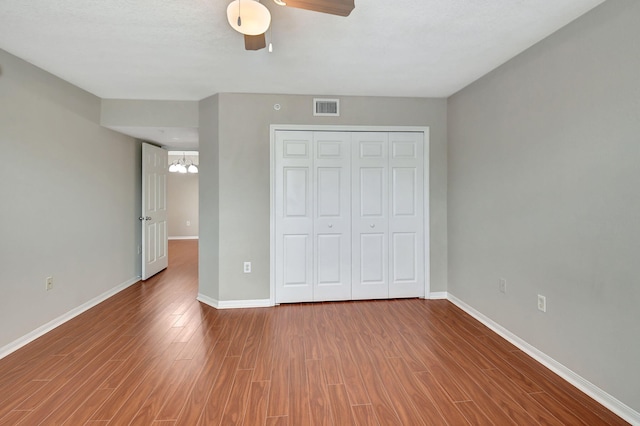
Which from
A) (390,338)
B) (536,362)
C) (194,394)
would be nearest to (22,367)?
(194,394)

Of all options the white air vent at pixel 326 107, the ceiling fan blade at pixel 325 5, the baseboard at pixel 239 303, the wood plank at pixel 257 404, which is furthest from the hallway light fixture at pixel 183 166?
the ceiling fan blade at pixel 325 5

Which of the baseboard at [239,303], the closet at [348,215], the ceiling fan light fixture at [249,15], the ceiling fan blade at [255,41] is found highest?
the ceiling fan blade at [255,41]

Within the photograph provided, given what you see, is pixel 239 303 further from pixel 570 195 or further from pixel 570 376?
Answer: pixel 570 195

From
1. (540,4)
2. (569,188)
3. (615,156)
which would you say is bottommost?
(569,188)

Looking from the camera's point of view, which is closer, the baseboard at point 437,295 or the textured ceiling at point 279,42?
the textured ceiling at point 279,42

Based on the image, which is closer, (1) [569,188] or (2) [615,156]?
(2) [615,156]

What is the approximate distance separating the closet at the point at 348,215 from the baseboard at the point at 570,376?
1023 millimetres

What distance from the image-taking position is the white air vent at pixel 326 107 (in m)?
3.43

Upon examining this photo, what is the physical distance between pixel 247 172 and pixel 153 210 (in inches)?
86.5

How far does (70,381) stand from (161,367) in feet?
1.83

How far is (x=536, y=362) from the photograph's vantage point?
2.24 metres

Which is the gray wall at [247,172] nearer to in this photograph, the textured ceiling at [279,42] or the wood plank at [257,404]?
the textured ceiling at [279,42]

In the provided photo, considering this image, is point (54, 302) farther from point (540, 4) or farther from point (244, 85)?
point (540, 4)

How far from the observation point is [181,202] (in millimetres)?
8688
